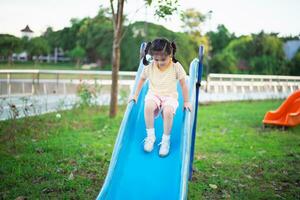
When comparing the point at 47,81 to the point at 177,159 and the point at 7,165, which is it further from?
the point at 177,159

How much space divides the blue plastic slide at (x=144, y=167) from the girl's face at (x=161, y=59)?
1.82 feet

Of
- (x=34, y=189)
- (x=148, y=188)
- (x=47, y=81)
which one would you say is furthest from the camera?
(x=47, y=81)

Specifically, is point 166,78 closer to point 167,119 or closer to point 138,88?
point 138,88

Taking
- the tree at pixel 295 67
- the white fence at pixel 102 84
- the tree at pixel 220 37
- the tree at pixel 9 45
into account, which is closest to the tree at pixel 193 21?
the tree at pixel 220 37

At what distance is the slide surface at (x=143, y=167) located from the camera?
317 cm

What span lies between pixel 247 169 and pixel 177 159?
183 cm

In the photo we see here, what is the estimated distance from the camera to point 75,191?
3.84 metres

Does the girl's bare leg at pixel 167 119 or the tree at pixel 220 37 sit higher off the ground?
the tree at pixel 220 37

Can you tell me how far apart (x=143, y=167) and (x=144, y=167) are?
0.03 ft

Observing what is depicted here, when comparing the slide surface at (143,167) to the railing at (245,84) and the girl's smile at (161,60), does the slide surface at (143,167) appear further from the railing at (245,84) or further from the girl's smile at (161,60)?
the railing at (245,84)

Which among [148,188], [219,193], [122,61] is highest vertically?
[122,61]

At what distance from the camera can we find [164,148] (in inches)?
142

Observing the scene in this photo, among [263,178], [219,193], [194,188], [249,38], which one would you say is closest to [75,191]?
[194,188]

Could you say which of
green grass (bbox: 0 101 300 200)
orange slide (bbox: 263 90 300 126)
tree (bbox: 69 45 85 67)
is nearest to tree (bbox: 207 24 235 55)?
tree (bbox: 69 45 85 67)
